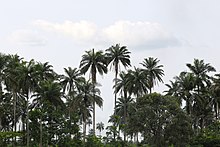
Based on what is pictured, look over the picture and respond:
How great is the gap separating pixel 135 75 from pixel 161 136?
25642 mm

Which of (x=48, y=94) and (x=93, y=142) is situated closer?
(x=48, y=94)

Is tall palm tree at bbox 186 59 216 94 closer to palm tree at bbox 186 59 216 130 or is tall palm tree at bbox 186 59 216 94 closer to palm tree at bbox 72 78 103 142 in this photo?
palm tree at bbox 186 59 216 130

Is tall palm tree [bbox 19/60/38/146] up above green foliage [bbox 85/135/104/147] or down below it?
above

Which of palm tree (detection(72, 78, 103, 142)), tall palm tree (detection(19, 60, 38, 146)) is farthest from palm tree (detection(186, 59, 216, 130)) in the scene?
tall palm tree (detection(19, 60, 38, 146))

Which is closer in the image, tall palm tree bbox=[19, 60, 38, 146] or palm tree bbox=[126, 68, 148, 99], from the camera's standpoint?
tall palm tree bbox=[19, 60, 38, 146]

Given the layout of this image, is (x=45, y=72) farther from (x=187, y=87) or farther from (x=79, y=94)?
(x=187, y=87)

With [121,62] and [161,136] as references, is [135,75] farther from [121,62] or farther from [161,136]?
[161,136]

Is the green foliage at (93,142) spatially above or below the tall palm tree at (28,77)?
below

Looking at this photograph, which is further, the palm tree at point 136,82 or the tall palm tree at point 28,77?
the palm tree at point 136,82

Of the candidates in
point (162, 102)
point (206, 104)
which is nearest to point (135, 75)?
point (206, 104)

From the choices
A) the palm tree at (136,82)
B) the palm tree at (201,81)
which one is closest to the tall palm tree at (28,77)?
the palm tree at (136,82)

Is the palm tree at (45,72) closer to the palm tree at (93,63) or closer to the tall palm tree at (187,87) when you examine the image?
the palm tree at (93,63)

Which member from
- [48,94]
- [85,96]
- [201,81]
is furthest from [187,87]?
[48,94]

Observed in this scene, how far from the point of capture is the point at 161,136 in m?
63.5
